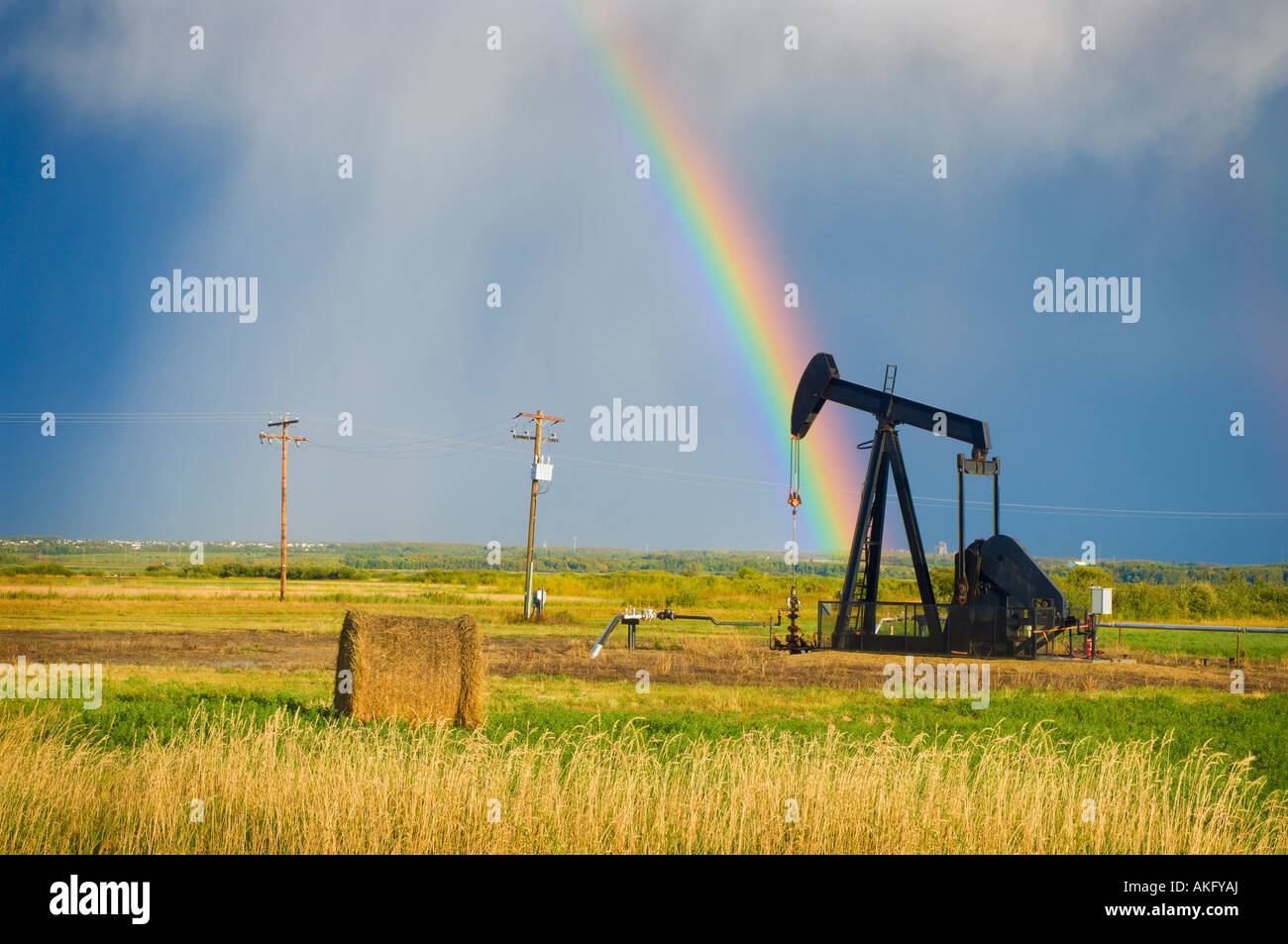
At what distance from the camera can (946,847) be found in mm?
7641

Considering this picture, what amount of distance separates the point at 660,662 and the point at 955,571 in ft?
23.7

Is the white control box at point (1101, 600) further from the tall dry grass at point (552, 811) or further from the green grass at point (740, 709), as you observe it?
the tall dry grass at point (552, 811)

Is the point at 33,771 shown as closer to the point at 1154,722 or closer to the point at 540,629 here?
the point at 1154,722

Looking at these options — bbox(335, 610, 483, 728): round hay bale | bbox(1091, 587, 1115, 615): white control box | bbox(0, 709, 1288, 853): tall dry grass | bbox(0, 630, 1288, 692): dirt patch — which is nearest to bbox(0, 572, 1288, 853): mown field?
bbox(0, 709, 1288, 853): tall dry grass

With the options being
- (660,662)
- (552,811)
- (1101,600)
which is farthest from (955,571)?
(552,811)

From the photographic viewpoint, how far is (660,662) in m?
24.9

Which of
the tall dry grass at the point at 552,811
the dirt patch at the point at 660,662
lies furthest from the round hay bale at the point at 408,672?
the dirt patch at the point at 660,662

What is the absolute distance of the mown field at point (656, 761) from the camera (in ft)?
25.1

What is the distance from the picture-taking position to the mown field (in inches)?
302

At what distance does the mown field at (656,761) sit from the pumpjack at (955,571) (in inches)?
40.7

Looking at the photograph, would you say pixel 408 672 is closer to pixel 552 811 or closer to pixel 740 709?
pixel 740 709

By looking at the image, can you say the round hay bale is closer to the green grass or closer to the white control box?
the green grass
